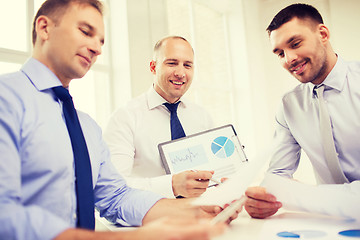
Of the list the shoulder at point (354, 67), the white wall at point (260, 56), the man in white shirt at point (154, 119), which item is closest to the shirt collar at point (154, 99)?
the man in white shirt at point (154, 119)

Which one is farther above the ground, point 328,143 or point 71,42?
point 71,42

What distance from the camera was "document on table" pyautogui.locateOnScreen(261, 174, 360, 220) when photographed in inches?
29.4

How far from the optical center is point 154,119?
5.39 ft

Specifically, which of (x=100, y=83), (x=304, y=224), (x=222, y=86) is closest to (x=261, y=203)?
(x=304, y=224)

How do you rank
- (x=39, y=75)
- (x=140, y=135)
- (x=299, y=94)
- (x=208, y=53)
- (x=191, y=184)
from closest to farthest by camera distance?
(x=39, y=75) < (x=191, y=184) < (x=299, y=94) < (x=140, y=135) < (x=208, y=53)

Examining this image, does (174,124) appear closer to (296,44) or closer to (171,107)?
(171,107)

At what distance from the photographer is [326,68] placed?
140 centimetres

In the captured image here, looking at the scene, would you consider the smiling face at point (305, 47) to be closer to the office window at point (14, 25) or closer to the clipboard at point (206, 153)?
the clipboard at point (206, 153)

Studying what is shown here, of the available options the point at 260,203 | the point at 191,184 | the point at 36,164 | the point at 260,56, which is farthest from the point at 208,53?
the point at 36,164

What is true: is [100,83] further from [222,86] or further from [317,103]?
[222,86]

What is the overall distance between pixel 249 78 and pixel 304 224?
3863 mm

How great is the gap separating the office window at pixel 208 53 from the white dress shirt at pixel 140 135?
183 cm

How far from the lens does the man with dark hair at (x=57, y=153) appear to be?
1.69 feet

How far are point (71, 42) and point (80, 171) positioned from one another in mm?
381
